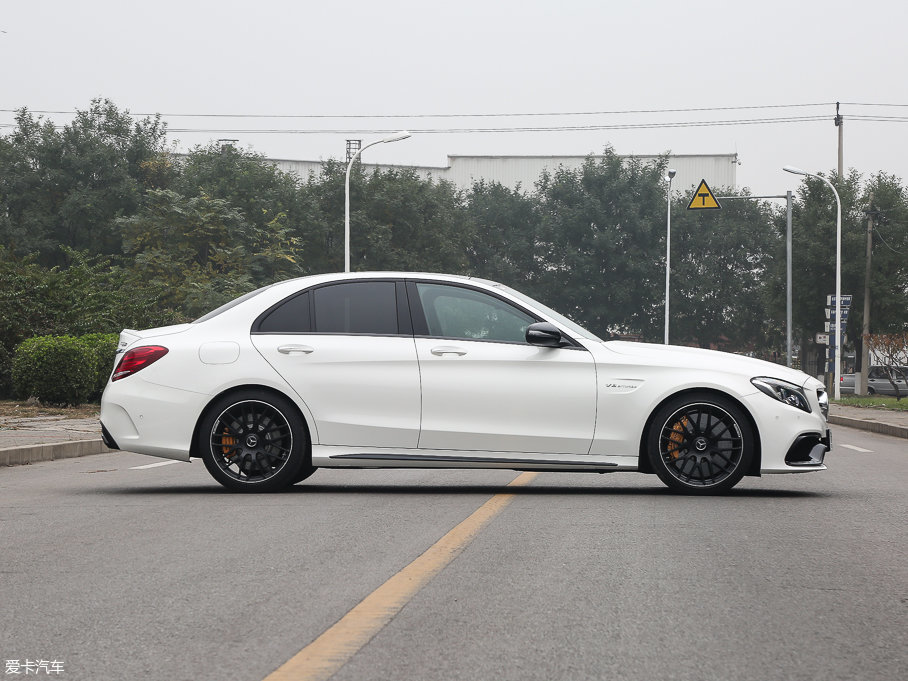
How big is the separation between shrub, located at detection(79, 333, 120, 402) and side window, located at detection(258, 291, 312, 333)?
40.7 feet

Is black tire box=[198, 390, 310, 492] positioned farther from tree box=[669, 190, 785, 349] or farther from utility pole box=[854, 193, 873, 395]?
tree box=[669, 190, 785, 349]

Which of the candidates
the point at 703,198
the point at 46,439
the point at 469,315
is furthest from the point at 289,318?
the point at 703,198

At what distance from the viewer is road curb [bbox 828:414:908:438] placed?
813 inches

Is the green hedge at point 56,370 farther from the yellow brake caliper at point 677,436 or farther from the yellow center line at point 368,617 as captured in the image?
the yellow center line at point 368,617

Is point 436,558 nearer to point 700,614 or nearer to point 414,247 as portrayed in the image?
point 700,614

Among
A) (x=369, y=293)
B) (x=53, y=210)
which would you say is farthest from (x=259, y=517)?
(x=53, y=210)

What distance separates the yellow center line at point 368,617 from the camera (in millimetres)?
4039

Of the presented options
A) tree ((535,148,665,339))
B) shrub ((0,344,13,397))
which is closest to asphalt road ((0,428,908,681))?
shrub ((0,344,13,397))

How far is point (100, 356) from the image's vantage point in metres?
21.4

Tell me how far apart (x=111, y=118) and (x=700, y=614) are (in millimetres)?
58838

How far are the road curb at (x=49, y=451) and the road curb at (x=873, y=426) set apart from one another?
12.7 m

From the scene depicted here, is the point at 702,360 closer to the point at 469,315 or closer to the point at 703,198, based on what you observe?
the point at 469,315

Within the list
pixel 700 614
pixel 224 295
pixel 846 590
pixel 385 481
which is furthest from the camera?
pixel 224 295

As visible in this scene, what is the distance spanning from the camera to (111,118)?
59969 mm
